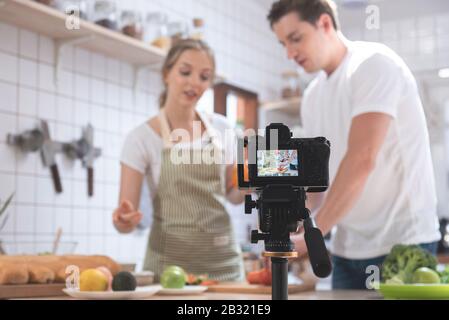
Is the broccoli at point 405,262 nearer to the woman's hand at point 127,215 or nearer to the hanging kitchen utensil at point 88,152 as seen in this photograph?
the woman's hand at point 127,215

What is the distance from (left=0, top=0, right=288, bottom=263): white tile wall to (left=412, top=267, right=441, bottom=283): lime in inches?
53.0

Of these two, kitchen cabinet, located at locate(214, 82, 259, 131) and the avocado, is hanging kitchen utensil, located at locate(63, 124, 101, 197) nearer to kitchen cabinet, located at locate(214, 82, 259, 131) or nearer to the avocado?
kitchen cabinet, located at locate(214, 82, 259, 131)

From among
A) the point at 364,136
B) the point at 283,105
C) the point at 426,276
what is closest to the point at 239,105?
the point at 283,105

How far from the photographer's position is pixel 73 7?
6.95 feet

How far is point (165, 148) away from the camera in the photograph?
6.07 ft

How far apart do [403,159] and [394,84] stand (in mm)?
183

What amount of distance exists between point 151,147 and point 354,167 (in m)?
0.76

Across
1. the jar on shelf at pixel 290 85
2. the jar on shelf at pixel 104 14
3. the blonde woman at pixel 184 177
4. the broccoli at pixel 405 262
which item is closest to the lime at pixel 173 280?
the broccoli at pixel 405 262

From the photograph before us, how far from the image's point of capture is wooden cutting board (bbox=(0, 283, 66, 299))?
1.20 meters

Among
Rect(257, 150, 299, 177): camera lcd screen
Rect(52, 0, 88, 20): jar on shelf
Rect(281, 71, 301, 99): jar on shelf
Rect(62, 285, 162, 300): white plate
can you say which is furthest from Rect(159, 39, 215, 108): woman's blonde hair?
Rect(281, 71, 301, 99): jar on shelf

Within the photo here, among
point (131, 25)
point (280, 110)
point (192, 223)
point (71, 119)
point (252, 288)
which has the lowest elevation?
point (252, 288)

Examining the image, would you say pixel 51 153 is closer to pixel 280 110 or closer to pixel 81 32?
pixel 81 32

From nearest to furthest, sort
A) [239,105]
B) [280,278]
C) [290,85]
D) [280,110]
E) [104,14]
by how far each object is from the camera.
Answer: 1. [280,278]
2. [104,14]
3. [239,105]
4. [280,110]
5. [290,85]

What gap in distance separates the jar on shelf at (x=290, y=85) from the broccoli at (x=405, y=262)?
2.51 m
